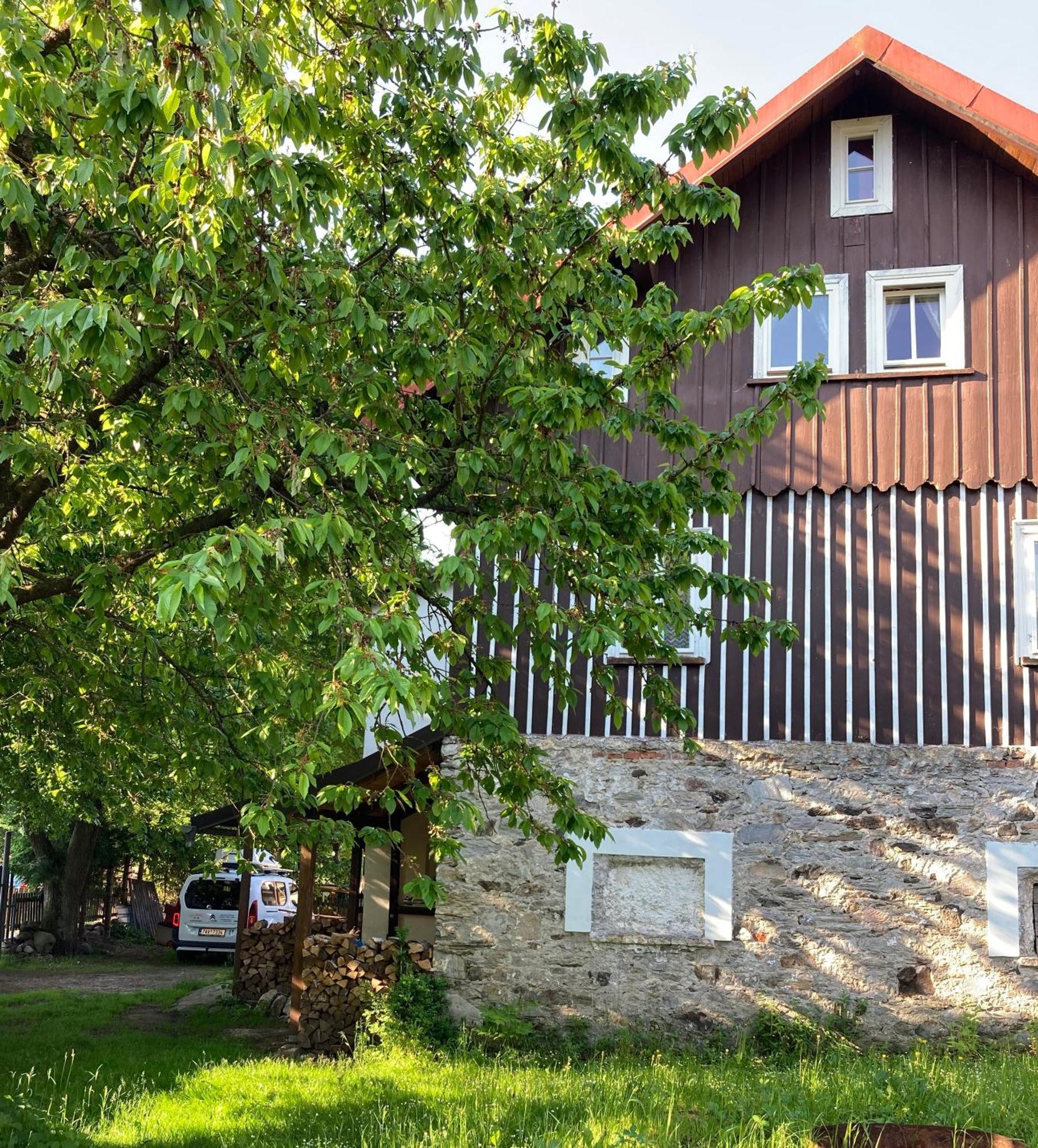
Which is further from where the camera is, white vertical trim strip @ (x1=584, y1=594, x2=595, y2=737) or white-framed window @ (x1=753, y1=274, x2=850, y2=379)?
white-framed window @ (x1=753, y1=274, x2=850, y2=379)

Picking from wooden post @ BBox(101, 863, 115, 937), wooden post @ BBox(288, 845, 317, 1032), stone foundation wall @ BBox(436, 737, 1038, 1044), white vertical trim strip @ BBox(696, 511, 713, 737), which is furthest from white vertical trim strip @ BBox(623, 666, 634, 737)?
wooden post @ BBox(101, 863, 115, 937)

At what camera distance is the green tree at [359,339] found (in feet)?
16.9

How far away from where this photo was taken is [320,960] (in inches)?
488

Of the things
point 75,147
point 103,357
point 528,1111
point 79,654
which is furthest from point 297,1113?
point 75,147

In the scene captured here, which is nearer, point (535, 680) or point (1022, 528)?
point (1022, 528)

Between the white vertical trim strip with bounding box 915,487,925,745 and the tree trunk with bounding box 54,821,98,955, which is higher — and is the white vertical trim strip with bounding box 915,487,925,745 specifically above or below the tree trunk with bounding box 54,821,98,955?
above

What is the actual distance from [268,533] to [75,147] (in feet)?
8.27

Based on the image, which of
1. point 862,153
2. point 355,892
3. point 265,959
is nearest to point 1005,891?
point 862,153

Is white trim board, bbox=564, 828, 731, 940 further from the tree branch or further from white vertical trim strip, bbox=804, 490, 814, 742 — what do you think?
the tree branch

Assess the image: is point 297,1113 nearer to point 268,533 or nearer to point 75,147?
point 268,533

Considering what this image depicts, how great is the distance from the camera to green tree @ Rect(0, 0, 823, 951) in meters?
5.14

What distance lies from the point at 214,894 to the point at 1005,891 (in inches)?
594

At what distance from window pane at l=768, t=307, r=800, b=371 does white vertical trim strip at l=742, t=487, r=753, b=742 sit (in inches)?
54.8

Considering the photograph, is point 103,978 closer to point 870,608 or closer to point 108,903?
point 108,903
